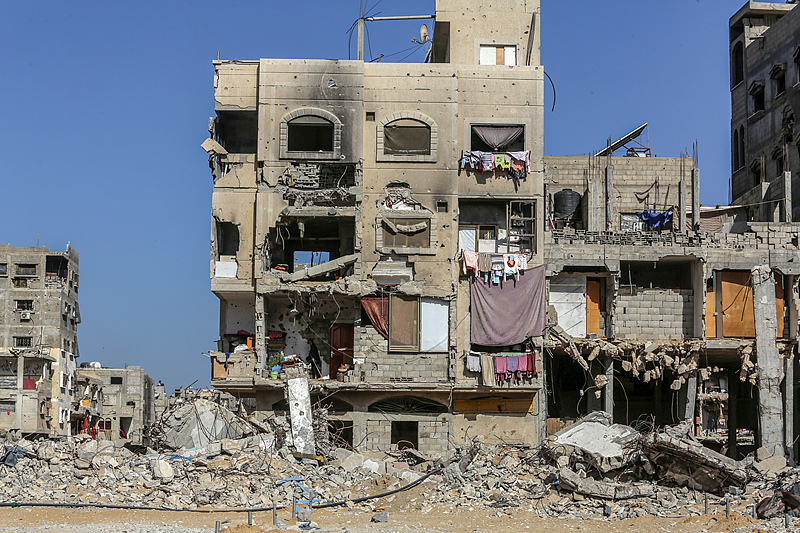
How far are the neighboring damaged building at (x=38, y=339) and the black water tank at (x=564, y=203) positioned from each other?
46.5m

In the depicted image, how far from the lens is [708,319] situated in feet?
136

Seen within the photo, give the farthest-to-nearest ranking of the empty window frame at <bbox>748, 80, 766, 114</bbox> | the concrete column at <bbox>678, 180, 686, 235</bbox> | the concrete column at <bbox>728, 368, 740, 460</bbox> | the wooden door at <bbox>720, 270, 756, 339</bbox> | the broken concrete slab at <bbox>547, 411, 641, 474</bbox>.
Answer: the empty window frame at <bbox>748, 80, 766, 114</bbox>, the concrete column at <bbox>678, 180, 686, 235</bbox>, the concrete column at <bbox>728, 368, 740, 460</bbox>, the wooden door at <bbox>720, 270, 756, 339</bbox>, the broken concrete slab at <bbox>547, 411, 641, 474</bbox>

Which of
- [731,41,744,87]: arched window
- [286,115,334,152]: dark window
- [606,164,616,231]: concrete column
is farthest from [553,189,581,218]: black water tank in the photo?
[731,41,744,87]: arched window

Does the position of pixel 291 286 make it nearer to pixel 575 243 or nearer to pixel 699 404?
pixel 575 243

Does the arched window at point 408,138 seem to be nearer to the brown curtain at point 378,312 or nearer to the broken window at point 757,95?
the brown curtain at point 378,312

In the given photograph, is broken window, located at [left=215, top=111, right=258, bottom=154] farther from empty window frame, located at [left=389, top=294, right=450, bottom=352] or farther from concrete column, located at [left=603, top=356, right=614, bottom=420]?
concrete column, located at [left=603, top=356, right=614, bottom=420]

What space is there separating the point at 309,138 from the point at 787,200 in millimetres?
22564

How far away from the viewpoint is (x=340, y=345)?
41125 millimetres

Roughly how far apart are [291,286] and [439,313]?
20.3 ft

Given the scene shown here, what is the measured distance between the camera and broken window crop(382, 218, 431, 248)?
39.9 metres

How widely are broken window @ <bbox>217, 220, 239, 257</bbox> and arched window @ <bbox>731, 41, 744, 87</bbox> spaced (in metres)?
34.4

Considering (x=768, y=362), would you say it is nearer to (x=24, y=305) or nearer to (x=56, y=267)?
(x=24, y=305)

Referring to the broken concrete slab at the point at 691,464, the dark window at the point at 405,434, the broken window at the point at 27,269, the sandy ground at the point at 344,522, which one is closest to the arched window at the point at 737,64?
the dark window at the point at 405,434

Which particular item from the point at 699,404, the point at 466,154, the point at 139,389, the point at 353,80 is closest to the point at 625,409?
the point at 699,404
